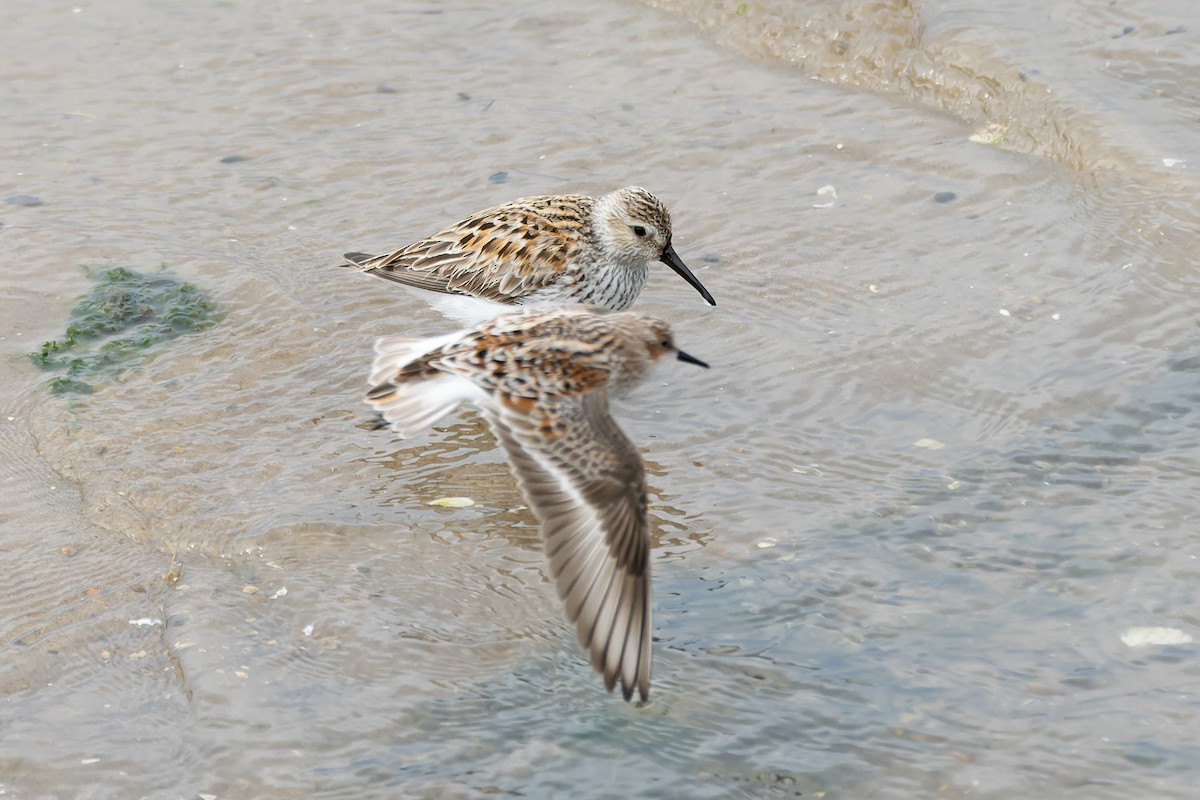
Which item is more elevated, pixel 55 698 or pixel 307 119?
pixel 307 119

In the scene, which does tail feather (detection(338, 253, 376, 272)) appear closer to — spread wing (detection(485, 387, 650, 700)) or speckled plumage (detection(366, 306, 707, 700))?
speckled plumage (detection(366, 306, 707, 700))

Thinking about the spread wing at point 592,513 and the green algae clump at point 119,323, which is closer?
the spread wing at point 592,513

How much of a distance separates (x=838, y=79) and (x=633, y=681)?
5.81 metres

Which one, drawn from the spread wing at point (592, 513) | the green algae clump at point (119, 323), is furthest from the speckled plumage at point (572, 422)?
the green algae clump at point (119, 323)

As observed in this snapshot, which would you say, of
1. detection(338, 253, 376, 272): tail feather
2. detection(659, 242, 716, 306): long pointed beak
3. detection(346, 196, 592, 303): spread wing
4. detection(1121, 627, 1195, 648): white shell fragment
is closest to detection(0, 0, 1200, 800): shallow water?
detection(1121, 627, 1195, 648): white shell fragment

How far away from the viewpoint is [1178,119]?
7.99 m

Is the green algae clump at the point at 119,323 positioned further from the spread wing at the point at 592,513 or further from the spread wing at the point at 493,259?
the spread wing at the point at 592,513

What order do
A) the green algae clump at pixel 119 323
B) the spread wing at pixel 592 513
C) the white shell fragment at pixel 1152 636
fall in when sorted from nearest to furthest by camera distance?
the spread wing at pixel 592 513, the white shell fragment at pixel 1152 636, the green algae clump at pixel 119 323

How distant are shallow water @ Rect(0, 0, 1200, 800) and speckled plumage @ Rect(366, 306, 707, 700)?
38 centimetres

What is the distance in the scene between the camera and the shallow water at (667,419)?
4613 millimetres

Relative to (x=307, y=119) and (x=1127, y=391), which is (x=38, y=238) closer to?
(x=307, y=119)

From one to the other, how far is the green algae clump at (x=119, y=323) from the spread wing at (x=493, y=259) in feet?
2.93

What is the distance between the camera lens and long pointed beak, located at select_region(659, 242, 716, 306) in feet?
23.1

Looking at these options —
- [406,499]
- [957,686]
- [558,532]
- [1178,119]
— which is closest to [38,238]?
[406,499]
